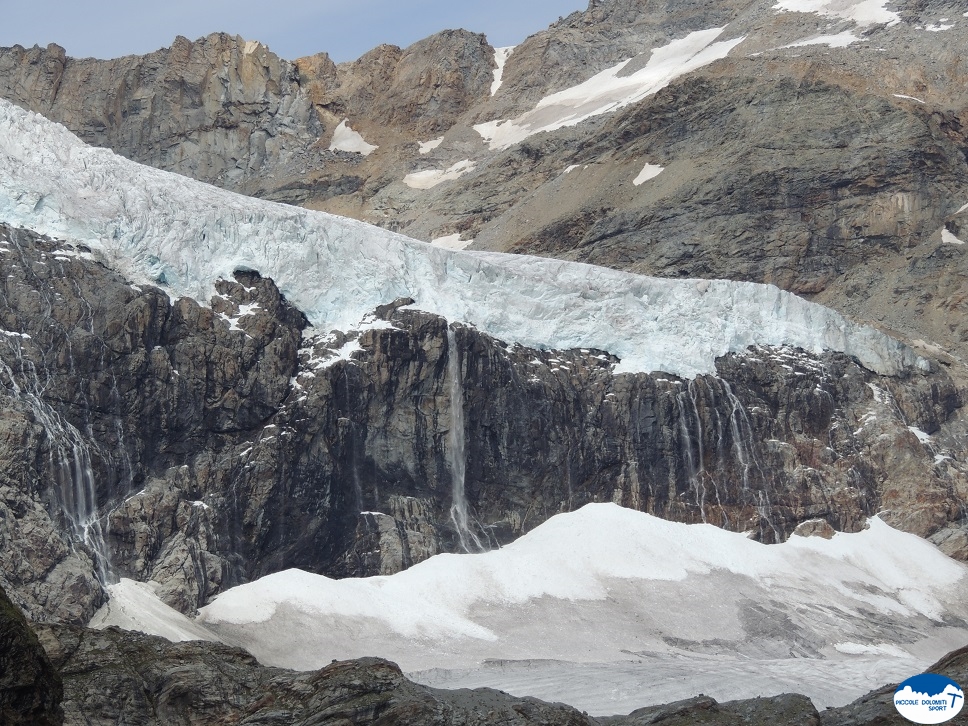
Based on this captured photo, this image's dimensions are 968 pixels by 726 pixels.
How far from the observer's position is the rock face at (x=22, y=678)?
512 inches

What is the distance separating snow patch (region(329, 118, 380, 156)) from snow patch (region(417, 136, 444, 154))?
4036 mm

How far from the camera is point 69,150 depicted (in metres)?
44.7

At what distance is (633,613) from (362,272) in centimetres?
1468

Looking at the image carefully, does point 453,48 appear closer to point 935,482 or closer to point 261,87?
point 261,87

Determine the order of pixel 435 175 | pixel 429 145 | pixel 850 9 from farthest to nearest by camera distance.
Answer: pixel 429 145 < pixel 850 9 < pixel 435 175

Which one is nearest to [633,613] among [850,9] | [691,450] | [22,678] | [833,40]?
[691,450]

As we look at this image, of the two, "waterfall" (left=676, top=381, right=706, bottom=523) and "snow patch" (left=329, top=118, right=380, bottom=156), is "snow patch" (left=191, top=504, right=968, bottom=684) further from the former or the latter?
"snow patch" (left=329, top=118, right=380, bottom=156)

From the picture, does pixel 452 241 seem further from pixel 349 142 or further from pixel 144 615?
pixel 144 615

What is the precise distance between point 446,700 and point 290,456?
2654 centimetres

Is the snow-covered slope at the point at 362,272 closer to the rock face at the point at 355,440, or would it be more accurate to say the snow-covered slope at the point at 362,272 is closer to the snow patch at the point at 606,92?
the rock face at the point at 355,440

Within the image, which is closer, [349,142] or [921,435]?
→ [921,435]

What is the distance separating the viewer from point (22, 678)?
43.3 feet

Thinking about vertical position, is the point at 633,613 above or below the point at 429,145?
below

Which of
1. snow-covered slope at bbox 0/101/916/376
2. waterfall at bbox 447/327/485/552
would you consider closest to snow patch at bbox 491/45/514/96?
snow-covered slope at bbox 0/101/916/376
